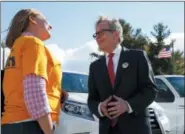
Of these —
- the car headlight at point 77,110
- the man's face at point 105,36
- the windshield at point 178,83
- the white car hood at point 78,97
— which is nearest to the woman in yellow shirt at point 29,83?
the man's face at point 105,36

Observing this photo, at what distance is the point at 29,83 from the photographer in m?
2.33

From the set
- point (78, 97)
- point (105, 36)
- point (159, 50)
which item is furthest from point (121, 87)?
point (159, 50)

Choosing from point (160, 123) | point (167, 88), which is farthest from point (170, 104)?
point (160, 123)

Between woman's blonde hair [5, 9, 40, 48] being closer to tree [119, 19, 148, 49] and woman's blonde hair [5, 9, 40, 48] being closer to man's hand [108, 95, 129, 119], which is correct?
man's hand [108, 95, 129, 119]

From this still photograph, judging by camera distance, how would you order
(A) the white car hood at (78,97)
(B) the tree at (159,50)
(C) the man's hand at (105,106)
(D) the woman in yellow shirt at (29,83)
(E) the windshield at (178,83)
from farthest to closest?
(B) the tree at (159,50)
(E) the windshield at (178,83)
(A) the white car hood at (78,97)
(C) the man's hand at (105,106)
(D) the woman in yellow shirt at (29,83)

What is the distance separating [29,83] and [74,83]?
3292 mm

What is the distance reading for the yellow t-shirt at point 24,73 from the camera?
2.37 m

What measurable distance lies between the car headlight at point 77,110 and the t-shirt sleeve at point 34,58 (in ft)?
6.75

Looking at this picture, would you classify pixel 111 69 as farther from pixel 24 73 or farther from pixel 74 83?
pixel 74 83

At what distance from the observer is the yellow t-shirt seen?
237 centimetres

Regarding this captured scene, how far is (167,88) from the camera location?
878cm

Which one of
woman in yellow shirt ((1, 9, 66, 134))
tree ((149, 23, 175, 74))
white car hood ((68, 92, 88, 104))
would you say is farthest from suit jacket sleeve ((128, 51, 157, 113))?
tree ((149, 23, 175, 74))

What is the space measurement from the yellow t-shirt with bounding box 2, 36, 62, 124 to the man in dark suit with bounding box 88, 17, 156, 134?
0.40 m

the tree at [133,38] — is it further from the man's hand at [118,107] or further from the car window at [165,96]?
the man's hand at [118,107]
